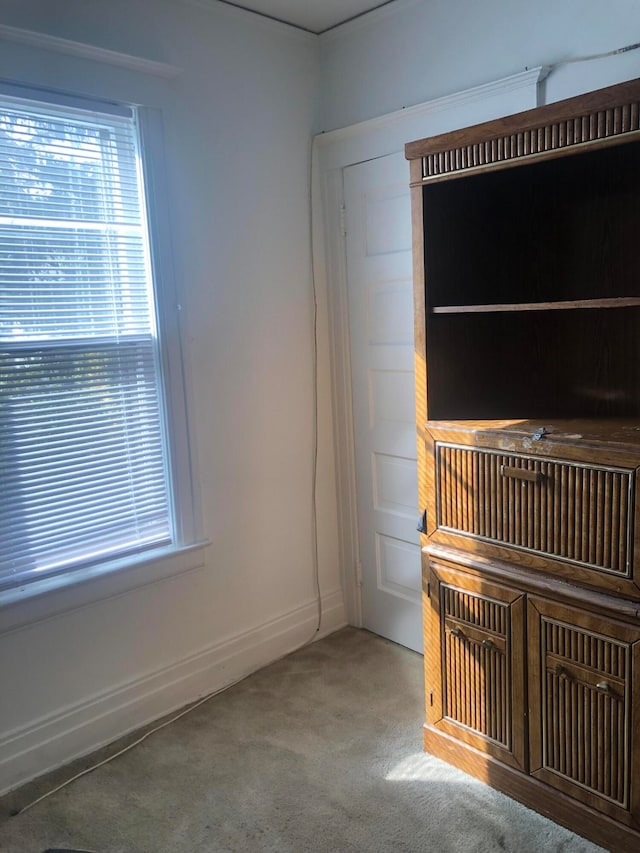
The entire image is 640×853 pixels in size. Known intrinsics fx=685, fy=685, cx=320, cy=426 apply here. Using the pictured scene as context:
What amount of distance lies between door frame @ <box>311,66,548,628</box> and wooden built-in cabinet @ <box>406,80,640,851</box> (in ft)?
1.26

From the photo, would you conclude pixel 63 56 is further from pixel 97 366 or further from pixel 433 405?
pixel 433 405

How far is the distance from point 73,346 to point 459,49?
5.36ft

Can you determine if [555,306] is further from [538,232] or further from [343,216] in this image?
[343,216]

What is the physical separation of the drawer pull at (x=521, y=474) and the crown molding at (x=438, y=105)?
1230 millimetres

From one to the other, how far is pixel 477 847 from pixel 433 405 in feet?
3.97

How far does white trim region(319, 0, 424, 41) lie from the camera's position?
245 cm

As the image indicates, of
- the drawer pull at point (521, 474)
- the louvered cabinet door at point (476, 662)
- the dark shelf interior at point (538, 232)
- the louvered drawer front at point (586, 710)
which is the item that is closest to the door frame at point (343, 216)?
the dark shelf interior at point (538, 232)

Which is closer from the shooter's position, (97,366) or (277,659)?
(97,366)

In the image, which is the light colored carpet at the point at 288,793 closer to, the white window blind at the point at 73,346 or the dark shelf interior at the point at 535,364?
the white window blind at the point at 73,346

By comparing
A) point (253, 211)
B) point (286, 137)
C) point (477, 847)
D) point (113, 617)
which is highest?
point (286, 137)

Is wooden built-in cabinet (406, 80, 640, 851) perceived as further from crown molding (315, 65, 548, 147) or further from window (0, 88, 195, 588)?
window (0, 88, 195, 588)

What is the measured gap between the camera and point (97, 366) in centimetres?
226

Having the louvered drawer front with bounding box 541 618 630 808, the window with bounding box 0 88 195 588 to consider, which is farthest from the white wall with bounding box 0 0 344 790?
the louvered drawer front with bounding box 541 618 630 808

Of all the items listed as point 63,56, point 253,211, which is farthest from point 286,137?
point 63,56
